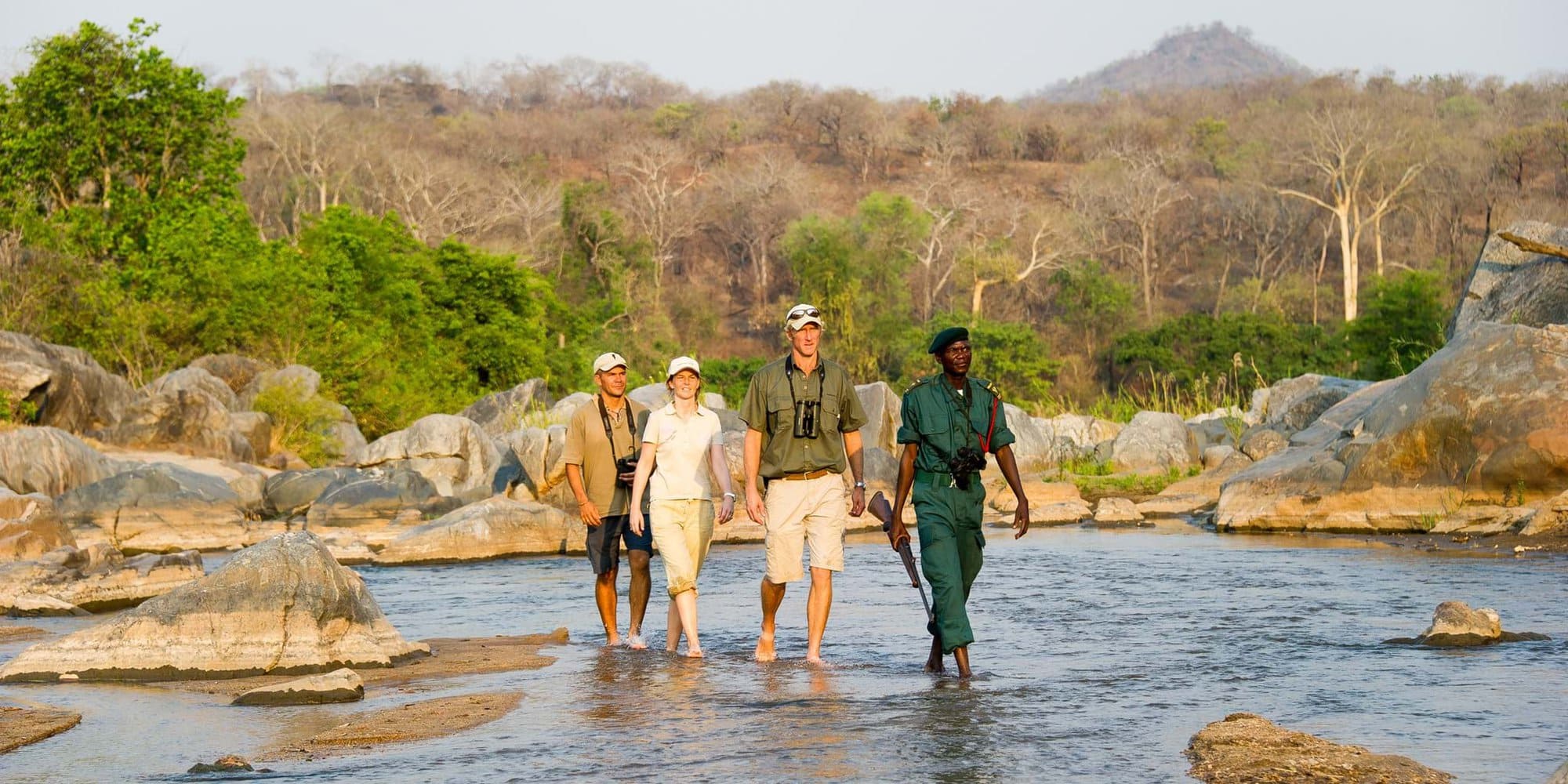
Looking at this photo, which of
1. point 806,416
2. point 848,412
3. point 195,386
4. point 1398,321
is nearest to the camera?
point 806,416

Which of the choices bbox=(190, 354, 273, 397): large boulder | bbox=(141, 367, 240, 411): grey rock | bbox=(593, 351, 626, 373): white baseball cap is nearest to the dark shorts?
bbox=(593, 351, 626, 373): white baseball cap

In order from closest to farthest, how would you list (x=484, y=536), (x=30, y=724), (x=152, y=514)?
(x=30, y=724) → (x=484, y=536) → (x=152, y=514)

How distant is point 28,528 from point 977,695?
9.41 metres

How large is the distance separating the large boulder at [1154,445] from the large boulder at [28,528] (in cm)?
1448

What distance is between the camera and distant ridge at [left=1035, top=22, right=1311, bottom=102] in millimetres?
160500

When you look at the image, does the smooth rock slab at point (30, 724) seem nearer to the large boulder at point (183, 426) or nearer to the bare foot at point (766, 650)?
the bare foot at point (766, 650)

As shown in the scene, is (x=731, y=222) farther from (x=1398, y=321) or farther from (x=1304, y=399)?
(x=1304, y=399)

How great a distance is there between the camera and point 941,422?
24.5ft

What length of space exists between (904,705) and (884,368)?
1489 inches

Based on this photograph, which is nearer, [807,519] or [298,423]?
[807,519]

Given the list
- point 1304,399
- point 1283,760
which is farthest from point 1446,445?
point 1283,760

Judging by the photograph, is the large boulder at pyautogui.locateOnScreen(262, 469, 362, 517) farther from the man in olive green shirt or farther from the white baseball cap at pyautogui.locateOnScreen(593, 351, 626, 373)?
the man in olive green shirt

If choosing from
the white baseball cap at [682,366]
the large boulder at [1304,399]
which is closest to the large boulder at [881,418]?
the large boulder at [1304,399]

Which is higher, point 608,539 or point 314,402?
point 314,402
